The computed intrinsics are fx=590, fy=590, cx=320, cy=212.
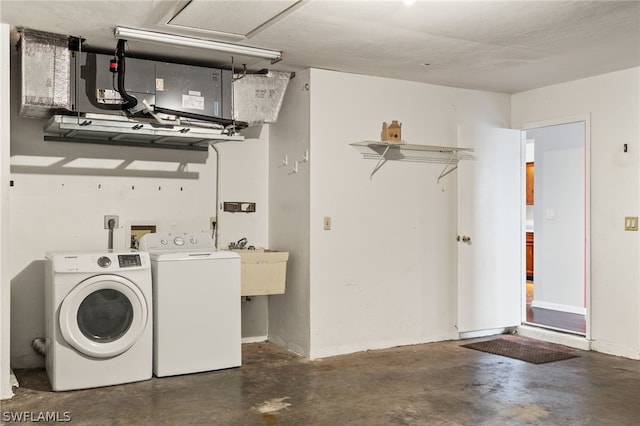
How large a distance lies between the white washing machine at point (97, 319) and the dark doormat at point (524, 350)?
9.41 feet

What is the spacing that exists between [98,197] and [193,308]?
1.26 metres

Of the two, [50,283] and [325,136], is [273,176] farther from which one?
[50,283]

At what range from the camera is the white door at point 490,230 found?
555 centimetres

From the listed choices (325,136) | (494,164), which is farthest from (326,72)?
(494,164)

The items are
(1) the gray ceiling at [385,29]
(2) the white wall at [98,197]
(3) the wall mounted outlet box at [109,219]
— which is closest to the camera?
(1) the gray ceiling at [385,29]

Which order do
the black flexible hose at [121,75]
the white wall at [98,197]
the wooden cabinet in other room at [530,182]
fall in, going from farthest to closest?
the wooden cabinet in other room at [530,182] < the white wall at [98,197] < the black flexible hose at [121,75]

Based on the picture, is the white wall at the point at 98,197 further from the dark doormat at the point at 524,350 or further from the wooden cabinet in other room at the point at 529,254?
the wooden cabinet in other room at the point at 529,254

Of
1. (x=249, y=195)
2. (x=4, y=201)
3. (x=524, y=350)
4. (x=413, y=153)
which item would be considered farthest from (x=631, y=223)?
(x=4, y=201)

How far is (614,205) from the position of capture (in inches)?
199

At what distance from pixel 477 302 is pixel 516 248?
28.8 inches

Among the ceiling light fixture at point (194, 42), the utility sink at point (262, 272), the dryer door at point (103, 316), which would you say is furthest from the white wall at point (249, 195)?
the dryer door at point (103, 316)

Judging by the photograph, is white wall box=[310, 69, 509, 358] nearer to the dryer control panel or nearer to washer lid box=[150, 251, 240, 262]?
washer lid box=[150, 251, 240, 262]

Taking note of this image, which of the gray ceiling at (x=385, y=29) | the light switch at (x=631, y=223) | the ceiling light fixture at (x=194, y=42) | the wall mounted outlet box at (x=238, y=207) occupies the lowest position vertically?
the light switch at (x=631, y=223)

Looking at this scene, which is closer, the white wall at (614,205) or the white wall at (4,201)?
the white wall at (4,201)
